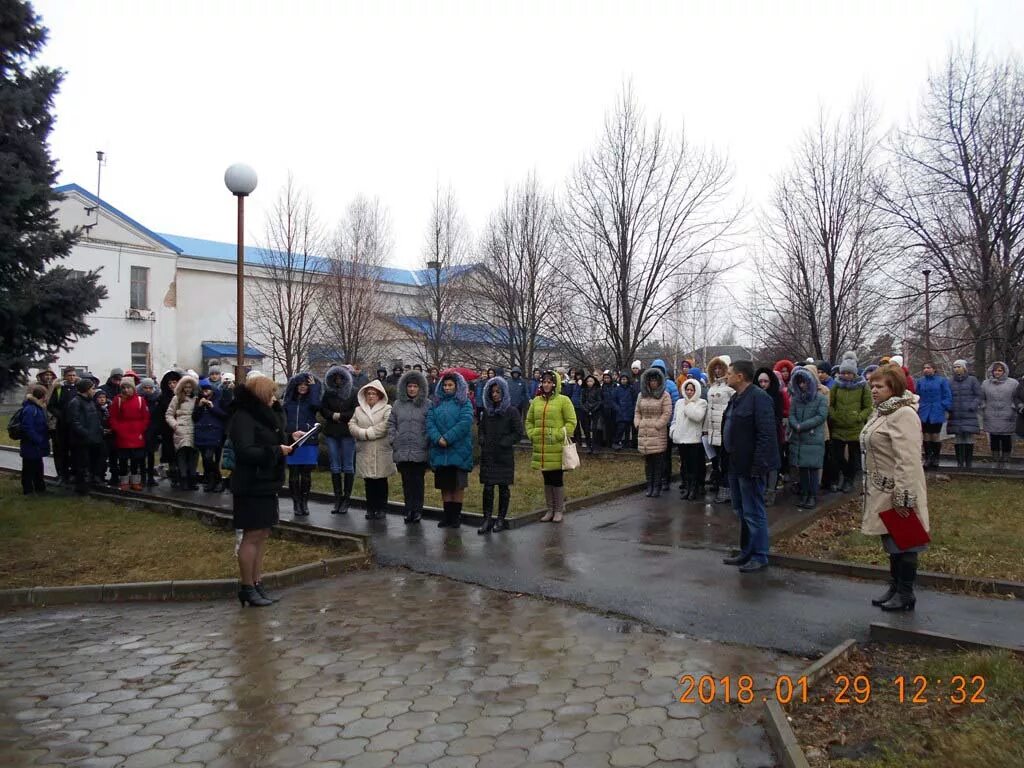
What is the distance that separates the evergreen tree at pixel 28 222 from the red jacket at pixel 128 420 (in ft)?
11.6

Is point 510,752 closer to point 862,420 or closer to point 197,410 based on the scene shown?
point 862,420

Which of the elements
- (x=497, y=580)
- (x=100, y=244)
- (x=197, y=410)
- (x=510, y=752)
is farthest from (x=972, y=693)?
(x=100, y=244)

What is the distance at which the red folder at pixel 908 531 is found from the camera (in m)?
5.92

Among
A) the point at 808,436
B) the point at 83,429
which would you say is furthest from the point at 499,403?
the point at 83,429

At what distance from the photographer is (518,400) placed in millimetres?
18688

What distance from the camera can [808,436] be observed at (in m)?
10.7

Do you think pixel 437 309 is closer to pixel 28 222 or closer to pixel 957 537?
pixel 28 222

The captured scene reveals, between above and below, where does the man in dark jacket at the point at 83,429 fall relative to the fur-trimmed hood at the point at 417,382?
below

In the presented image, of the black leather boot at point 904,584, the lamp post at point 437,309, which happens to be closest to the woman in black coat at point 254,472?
the black leather boot at point 904,584

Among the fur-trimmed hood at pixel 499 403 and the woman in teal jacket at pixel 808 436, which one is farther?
the woman in teal jacket at pixel 808 436

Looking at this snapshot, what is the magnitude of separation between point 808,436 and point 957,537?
252cm

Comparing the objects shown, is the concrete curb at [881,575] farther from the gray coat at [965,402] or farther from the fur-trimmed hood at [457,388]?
the gray coat at [965,402]

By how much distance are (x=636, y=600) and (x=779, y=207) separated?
17.7 m

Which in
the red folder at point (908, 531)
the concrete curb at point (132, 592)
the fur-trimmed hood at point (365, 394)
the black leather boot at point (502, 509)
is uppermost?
the fur-trimmed hood at point (365, 394)
